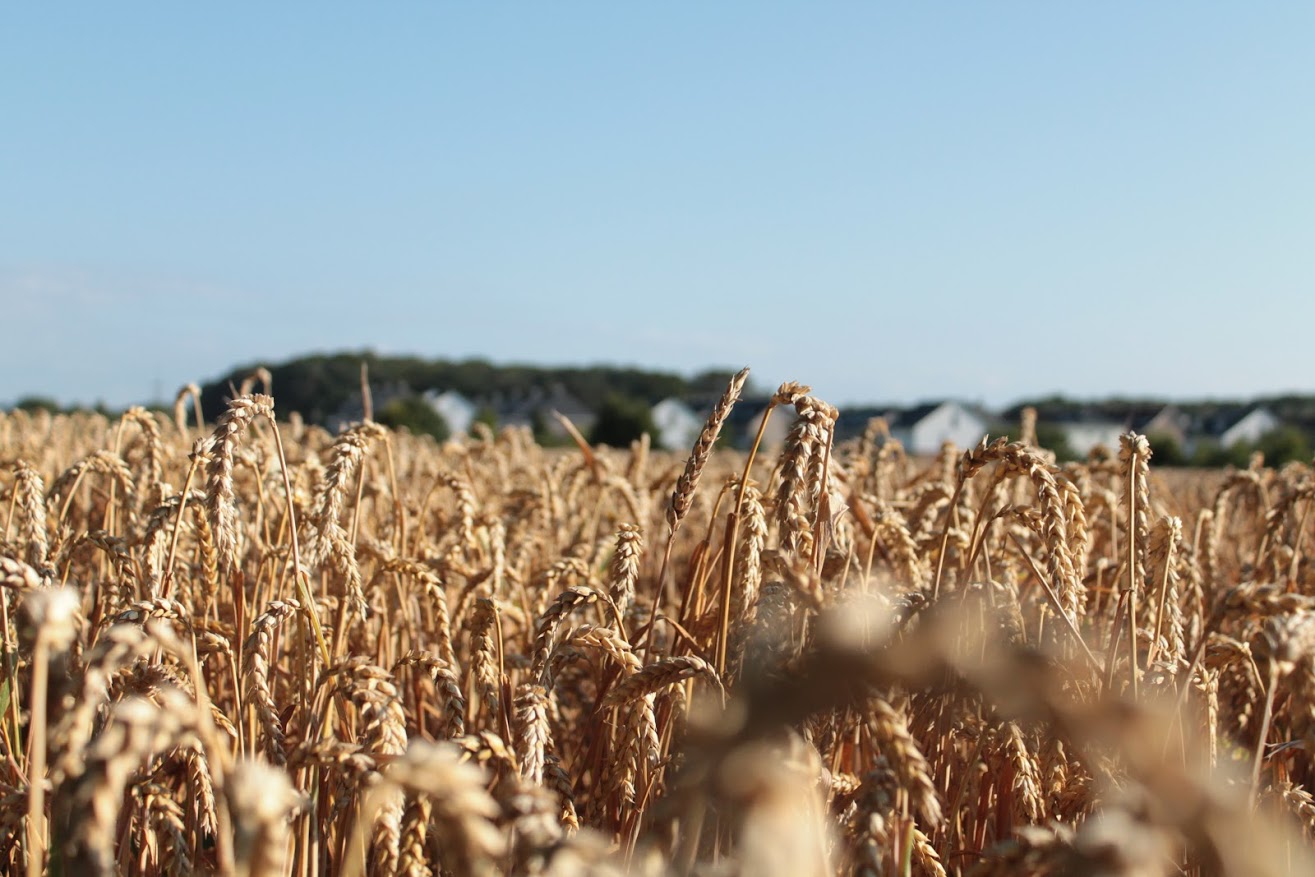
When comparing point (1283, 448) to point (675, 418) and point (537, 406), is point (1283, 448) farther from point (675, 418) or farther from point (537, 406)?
point (537, 406)

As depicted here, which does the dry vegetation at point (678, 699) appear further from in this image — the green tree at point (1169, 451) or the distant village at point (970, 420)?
the distant village at point (970, 420)

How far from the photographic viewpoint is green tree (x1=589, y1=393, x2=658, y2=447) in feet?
188

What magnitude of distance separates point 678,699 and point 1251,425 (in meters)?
79.1

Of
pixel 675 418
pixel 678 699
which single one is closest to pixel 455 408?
pixel 675 418

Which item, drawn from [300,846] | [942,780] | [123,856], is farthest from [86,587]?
[942,780]

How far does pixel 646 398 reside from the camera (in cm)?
9725

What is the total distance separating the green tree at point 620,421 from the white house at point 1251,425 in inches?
1509

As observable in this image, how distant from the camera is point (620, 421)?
58.7 metres

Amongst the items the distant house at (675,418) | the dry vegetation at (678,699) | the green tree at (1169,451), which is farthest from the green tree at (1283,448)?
the dry vegetation at (678,699)

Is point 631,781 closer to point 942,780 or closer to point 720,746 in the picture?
point 942,780

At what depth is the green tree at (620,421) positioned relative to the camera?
2256 inches

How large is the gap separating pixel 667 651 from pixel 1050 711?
4.26ft

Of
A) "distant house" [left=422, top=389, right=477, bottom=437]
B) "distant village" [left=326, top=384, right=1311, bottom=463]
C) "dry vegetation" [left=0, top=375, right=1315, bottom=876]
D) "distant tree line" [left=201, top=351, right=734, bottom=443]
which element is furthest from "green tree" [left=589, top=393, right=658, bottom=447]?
"dry vegetation" [left=0, top=375, right=1315, bottom=876]

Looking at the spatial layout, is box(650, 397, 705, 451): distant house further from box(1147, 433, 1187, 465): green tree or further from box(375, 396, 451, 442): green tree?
box(1147, 433, 1187, 465): green tree
